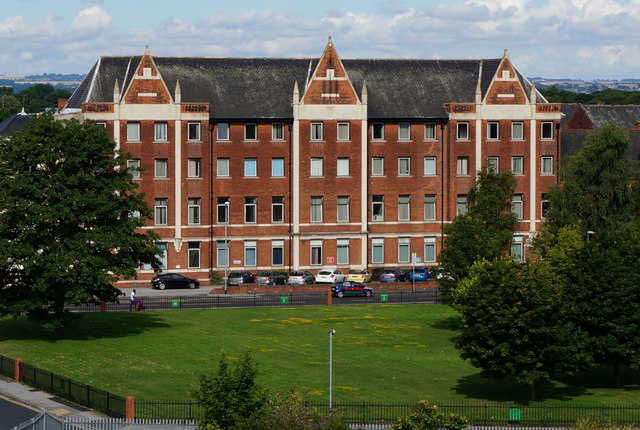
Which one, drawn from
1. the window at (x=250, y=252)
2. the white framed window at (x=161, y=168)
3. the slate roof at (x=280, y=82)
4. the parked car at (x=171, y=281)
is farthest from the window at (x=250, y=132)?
the parked car at (x=171, y=281)

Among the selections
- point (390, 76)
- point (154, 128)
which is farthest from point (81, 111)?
point (390, 76)

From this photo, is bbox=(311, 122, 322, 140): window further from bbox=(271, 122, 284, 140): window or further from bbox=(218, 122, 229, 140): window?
bbox=(218, 122, 229, 140): window

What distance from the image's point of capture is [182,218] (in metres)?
115

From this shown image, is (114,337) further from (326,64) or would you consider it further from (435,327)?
(326,64)

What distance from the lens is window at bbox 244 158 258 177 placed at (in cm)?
11644

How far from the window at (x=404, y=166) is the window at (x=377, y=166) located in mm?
1781

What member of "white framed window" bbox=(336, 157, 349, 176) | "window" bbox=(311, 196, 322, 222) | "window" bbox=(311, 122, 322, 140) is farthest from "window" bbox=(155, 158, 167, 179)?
"white framed window" bbox=(336, 157, 349, 176)

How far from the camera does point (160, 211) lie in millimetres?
114625

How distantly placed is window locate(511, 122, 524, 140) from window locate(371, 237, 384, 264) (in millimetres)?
16627

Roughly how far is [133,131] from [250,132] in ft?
36.6

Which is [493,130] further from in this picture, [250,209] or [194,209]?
[194,209]

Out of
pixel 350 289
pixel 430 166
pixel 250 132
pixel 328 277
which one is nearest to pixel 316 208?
pixel 328 277

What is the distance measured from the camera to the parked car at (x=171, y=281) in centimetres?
11088

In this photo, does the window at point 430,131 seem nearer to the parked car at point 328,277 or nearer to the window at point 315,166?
the window at point 315,166
